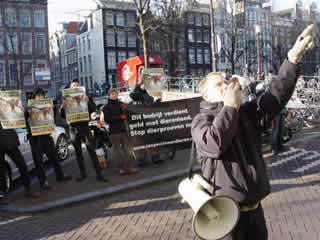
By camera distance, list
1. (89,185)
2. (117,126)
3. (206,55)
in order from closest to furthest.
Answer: (89,185) → (117,126) → (206,55)

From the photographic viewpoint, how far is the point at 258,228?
2.53 meters

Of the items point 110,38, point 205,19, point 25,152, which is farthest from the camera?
point 205,19

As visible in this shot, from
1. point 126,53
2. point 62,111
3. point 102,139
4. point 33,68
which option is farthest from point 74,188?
point 126,53

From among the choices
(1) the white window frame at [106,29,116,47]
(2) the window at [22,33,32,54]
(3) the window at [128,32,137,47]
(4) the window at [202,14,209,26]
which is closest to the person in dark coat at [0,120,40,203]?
(2) the window at [22,33,32,54]

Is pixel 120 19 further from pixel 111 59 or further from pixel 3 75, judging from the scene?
pixel 3 75

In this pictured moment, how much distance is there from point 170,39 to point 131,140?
27860mm

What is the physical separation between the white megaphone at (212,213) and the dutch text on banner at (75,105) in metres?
4.72

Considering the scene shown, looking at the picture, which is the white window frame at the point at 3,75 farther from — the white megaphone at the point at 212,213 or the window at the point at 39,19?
the white megaphone at the point at 212,213

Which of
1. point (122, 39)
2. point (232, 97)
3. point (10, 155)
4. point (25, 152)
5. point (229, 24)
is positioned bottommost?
point (25, 152)

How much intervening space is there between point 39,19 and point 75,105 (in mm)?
42328

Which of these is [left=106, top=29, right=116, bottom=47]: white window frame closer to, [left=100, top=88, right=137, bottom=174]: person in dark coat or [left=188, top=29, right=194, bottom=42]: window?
[left=188, top=29, right=194, bottom=42]: window

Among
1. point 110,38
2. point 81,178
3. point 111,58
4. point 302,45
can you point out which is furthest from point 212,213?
point 110,38

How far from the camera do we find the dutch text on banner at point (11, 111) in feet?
19.4

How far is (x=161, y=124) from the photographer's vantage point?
25.7 ft
